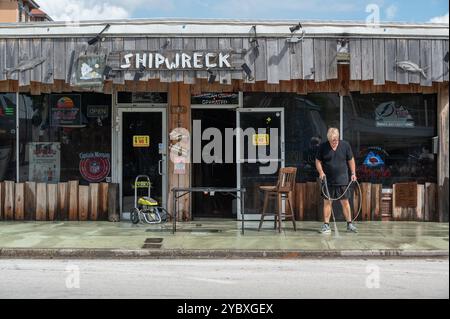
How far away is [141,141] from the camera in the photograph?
40.4 ft

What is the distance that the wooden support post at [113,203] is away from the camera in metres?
12.0

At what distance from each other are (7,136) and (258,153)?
5.27 meters

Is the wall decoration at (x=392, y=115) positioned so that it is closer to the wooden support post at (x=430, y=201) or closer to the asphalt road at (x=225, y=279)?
the wooden support post at (x=430, y=201)

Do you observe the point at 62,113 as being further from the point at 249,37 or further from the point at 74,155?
the point at 249,37

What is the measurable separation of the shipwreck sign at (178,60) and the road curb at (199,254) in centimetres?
357

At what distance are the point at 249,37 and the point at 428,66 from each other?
3.41m

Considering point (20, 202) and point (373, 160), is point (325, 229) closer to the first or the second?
point (373, 160)

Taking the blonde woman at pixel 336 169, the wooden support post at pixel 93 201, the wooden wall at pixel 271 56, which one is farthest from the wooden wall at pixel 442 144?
the wooden support post at pixel 93 201

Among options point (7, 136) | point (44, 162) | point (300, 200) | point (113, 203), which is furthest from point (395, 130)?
point (7, 136)

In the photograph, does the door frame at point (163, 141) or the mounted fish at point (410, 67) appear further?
the door frame at point (163, 141)

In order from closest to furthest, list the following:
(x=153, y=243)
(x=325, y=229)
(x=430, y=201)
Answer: (x=153, y=243) < (x=325, y=229) < (x=430, y=201)

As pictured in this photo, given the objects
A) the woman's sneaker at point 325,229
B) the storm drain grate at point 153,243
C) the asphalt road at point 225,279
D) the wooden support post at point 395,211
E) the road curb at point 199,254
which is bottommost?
the asphalt road at point 225,279

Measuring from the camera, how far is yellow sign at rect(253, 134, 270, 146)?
39.9 ft
